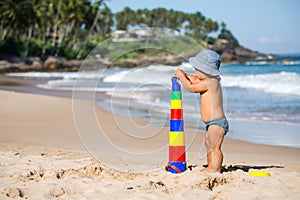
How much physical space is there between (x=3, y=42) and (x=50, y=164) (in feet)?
178

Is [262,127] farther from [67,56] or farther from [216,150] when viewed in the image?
[67,56]

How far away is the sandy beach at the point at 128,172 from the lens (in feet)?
13.9

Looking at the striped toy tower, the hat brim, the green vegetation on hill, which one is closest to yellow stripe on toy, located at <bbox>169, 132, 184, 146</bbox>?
the striped toy tower

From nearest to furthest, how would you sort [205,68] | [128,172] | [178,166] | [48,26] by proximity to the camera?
[205,68], [178,166], [128,172], [48,26]

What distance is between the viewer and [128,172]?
16.8 feet

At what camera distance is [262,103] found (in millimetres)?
14906

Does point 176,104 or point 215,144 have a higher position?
point 176,104

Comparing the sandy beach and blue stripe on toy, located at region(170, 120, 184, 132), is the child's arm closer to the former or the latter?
blue stripe on toy, located at region(170, 120, 184, 132)

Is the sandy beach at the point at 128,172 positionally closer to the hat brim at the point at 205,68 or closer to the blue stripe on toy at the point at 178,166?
the blue stripe on toy at the point at 178,166

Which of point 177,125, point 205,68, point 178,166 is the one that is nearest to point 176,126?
point 177,125

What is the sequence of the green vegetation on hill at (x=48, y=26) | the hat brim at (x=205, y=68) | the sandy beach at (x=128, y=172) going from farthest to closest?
the green vegetation on hill at (x=48, y=26), the hat brim at (x=205, y=68), the sandy beach at (x=128, y=172)

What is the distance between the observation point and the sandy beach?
4.24 m

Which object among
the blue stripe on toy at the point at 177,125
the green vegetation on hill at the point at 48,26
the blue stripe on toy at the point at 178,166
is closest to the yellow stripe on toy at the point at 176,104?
the blue stripe on toy at the point at 177,125

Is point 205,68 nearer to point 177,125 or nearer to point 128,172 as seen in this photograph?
point 177,125
